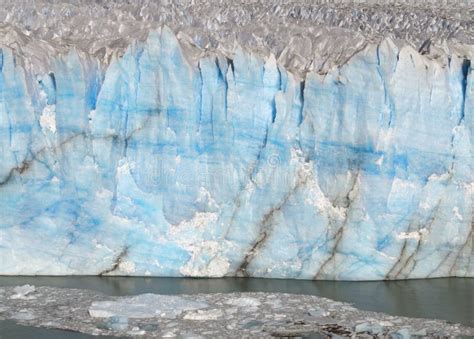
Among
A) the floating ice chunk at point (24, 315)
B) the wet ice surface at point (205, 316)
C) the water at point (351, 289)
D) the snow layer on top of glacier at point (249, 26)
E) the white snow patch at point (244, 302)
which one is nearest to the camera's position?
the wet ice surface at point (205, 316)

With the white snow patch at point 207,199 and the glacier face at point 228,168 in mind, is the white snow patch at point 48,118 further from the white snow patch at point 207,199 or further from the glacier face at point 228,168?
the white snow patch at point 207,199

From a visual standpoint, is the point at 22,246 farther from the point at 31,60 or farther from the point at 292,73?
the point at 292,73

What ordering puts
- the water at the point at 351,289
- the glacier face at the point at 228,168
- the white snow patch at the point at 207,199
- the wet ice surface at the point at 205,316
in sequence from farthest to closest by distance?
the white snow patch at the point at 207,199 < the glacier face at the point at 228,168 < the water at the point at 351,289 < the wet ice surface at the point at 205,316

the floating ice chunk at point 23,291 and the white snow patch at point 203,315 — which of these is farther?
the floating ice chunk at point 23,291

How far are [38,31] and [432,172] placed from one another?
4600 millimetres

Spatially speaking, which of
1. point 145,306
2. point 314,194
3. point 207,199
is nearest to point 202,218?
point 207,199

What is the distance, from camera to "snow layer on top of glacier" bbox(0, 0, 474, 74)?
8.34 meters

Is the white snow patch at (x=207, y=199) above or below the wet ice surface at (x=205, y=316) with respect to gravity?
above

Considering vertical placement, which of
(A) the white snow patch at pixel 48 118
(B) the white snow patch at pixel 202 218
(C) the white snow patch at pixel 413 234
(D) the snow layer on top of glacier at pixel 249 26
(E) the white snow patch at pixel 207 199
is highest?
(D) the snow layer on top of glacier at pixel 249 26

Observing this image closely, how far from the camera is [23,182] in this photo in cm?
787

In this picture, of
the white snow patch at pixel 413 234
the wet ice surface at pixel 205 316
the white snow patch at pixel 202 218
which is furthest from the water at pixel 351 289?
the white snow patch at pixel 202 218

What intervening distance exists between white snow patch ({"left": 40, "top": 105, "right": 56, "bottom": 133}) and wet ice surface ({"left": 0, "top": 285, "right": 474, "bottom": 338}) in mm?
1549

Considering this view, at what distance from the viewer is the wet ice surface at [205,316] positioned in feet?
20.5

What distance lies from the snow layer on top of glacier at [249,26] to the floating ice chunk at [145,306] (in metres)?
2.43
